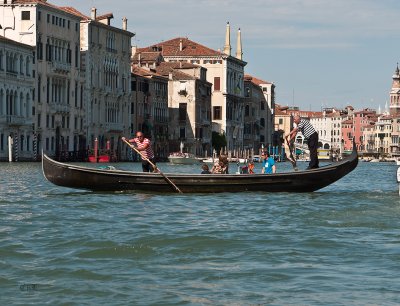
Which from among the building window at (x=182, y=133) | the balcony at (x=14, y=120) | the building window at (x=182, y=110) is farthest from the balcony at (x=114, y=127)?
the building window at (x=182, y=133)

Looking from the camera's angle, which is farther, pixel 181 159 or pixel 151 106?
pixel 151 106

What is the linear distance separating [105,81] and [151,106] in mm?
7970

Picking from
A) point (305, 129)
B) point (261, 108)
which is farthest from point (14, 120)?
point (261, 108)

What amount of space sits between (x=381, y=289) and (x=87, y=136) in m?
56.6

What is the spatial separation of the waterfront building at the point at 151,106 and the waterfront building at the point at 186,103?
1553 mm

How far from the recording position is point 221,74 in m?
91.1

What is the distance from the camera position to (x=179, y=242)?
43.5 ft

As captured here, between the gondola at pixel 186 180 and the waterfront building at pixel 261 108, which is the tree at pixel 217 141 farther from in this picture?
the gondola at pixel 186 180

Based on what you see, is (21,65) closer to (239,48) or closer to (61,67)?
(61,67)

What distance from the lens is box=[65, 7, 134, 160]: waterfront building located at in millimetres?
66250

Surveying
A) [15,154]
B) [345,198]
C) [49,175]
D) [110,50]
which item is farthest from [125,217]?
[110,50]

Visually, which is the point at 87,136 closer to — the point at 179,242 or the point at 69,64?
the point at 69,64

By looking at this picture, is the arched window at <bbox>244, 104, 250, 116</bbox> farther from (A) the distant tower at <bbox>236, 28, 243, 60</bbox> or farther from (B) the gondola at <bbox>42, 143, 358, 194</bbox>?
(B) the gondola at <bbox>42, 143, 358, 194</bbox>

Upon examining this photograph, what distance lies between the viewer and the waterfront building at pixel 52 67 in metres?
59.5
